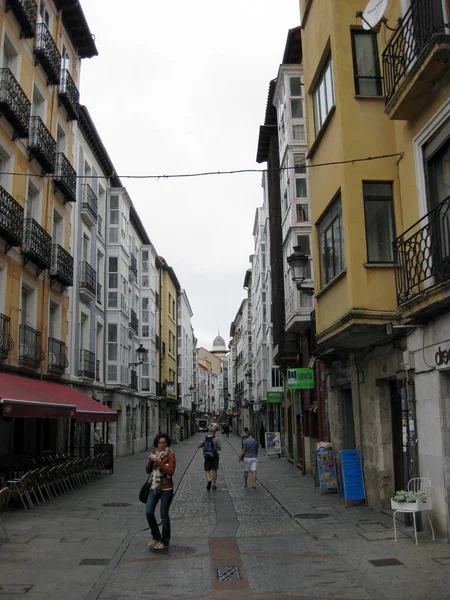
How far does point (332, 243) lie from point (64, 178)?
11.8m

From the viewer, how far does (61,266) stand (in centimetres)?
2134

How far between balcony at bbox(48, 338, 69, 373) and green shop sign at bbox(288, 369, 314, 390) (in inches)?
311

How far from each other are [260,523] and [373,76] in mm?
9043

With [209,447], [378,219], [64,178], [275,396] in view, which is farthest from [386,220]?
[275,396]

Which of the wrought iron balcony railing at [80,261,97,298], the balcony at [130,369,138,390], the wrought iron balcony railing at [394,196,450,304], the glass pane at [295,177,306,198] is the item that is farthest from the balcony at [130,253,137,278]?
the wrought iron balcony railing at [394,196,450,304]

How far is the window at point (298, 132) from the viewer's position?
22970mm

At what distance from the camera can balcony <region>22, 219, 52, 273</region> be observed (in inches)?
714

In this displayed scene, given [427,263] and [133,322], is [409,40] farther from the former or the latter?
[133,322]

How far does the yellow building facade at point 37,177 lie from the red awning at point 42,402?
1.07 meters

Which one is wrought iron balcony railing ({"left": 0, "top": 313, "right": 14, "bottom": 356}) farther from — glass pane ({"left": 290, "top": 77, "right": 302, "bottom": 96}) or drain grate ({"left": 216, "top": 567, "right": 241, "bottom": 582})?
glass pane ({"left": 290, "top": 77, "right": 302, "bottom": 96})

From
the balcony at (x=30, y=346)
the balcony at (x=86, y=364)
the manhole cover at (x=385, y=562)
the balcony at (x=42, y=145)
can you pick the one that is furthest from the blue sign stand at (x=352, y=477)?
the balcony at (x=86, y=364)

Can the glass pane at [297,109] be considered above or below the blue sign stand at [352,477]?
above

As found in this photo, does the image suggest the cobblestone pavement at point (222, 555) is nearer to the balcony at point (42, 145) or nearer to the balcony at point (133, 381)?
the balcony at point (42, 145)

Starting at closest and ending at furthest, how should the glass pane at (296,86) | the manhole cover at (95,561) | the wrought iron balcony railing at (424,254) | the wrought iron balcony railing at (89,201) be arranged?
1. the manhole cover at (95,561)
2. the wrought iron balcony railing at (424,254)
3. the glass pane at (296,86)
4. the wrought iron balcony railing at (89,201)
